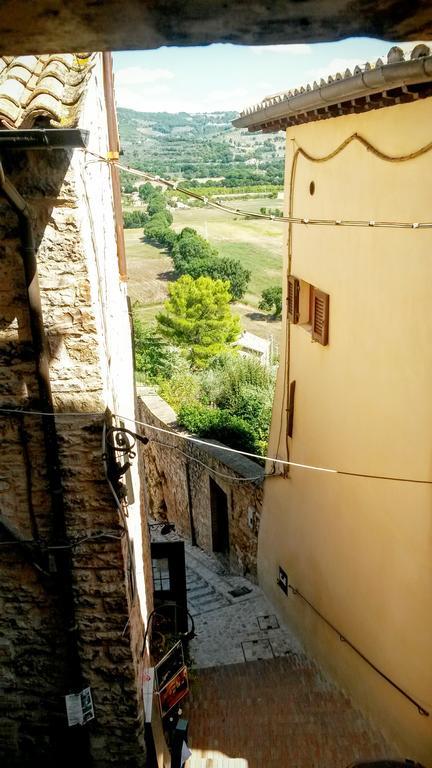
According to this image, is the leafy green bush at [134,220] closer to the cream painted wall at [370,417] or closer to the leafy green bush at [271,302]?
the leafy green bush at [271,302]

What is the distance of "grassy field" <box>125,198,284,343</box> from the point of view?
50.5 m

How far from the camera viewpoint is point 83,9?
4.52 feet

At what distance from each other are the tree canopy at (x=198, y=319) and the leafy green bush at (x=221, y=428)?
1635 cm

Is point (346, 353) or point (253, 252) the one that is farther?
point (253, 252)

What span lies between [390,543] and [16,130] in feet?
16.3

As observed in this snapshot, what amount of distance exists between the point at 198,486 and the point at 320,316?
6196 millimetres

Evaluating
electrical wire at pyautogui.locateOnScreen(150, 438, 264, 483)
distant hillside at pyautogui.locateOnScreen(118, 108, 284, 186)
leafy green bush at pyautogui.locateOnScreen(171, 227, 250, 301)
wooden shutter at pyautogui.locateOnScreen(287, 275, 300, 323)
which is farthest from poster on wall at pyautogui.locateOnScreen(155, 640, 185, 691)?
distant hillside at pyautogui.locateOnScreen(118, 108, 284, 186)

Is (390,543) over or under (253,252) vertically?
over

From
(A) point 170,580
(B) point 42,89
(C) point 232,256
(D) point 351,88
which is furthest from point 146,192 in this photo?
(B) point 42,89

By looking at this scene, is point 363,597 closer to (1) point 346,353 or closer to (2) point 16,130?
(1) point 346,353

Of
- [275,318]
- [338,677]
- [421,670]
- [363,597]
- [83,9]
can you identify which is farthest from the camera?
[275,318]

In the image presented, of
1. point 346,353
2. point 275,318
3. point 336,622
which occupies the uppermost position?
point 346,353

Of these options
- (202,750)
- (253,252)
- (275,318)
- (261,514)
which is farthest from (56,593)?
(253,252)

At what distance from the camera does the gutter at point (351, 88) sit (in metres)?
4.50
